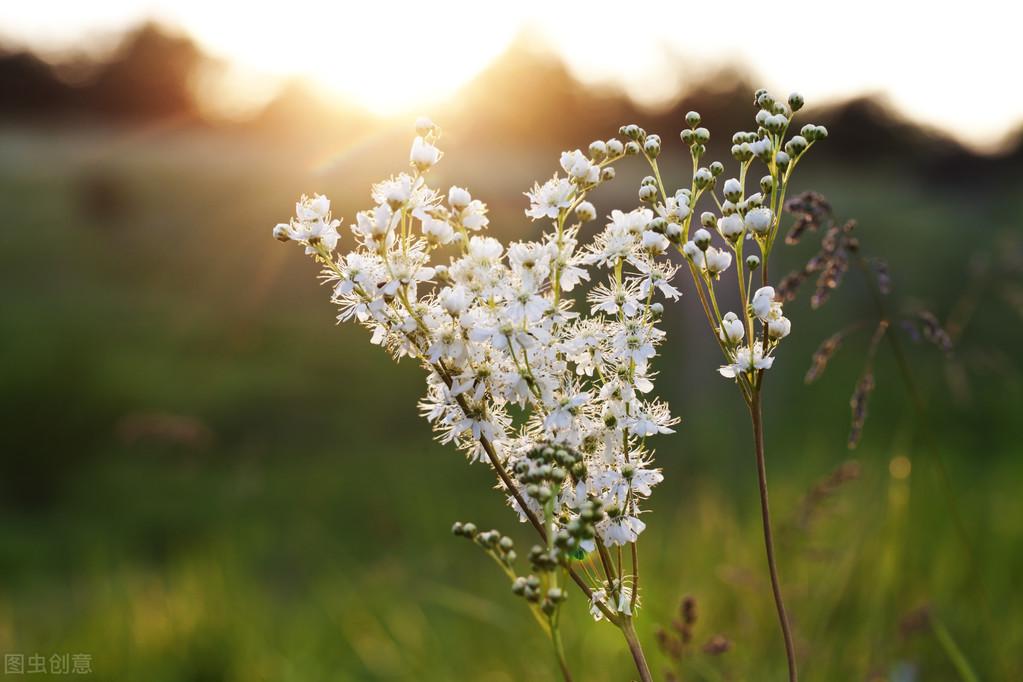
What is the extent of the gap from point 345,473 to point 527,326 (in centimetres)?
741

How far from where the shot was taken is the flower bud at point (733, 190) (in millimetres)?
1647

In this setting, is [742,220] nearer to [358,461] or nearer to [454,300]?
[454,300]

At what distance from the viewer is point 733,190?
1.65 m

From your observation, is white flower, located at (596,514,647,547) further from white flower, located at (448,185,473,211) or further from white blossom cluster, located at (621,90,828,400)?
white flower, located at (448,185,473,211)

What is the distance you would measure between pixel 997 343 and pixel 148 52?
27.3 m

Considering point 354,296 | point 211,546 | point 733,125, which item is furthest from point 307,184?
point 733,125

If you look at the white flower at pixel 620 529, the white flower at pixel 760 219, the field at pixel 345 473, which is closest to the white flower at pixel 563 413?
the white flower at pixel 620 529

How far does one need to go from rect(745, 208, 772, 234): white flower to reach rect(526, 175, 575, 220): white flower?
13.0 inches

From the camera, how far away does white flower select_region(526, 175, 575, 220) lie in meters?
1.66

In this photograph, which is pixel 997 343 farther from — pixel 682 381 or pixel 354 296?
pixel 354 296

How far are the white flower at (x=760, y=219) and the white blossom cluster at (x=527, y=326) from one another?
0.12 meters

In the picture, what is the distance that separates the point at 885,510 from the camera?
4215 millimetres

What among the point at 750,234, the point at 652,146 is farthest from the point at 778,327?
the point at 652,146

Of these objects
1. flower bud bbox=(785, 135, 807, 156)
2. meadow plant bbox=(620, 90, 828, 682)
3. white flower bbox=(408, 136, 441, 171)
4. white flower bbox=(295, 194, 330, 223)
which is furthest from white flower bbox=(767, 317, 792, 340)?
white flower bbox=(295, 194, 330, 223)
